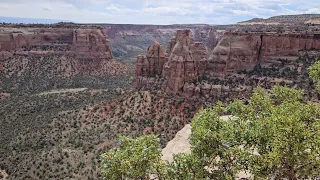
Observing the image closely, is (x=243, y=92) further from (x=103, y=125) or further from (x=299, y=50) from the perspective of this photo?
(x=103, y=125)

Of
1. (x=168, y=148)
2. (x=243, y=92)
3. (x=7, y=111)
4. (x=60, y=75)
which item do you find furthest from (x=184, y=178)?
(x=60, y=75)

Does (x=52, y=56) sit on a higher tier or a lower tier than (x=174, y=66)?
lower

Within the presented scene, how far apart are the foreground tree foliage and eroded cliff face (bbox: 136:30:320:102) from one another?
122ft

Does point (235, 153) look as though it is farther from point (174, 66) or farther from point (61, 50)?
point (61, 50)

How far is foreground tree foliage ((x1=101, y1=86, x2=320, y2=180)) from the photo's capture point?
12188 millimetres

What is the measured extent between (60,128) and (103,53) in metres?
70.5

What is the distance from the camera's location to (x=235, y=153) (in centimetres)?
1360

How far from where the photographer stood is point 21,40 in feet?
368

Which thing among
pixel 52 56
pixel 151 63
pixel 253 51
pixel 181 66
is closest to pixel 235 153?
pixel 181 66

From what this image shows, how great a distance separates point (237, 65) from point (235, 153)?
45.2 metres

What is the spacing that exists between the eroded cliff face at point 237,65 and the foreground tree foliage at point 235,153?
122 feet

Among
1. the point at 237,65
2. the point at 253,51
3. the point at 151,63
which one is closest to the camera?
the point at 237,65

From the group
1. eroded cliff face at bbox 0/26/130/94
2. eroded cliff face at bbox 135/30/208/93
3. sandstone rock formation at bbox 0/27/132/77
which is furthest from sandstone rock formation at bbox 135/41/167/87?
sandstone rock formation at bbox 0/27/132/77

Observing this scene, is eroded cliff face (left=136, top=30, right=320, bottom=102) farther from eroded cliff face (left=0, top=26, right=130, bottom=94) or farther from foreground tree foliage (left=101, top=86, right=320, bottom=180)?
eroded cliff face (left=0, top=26, right=130, bottom=94)
